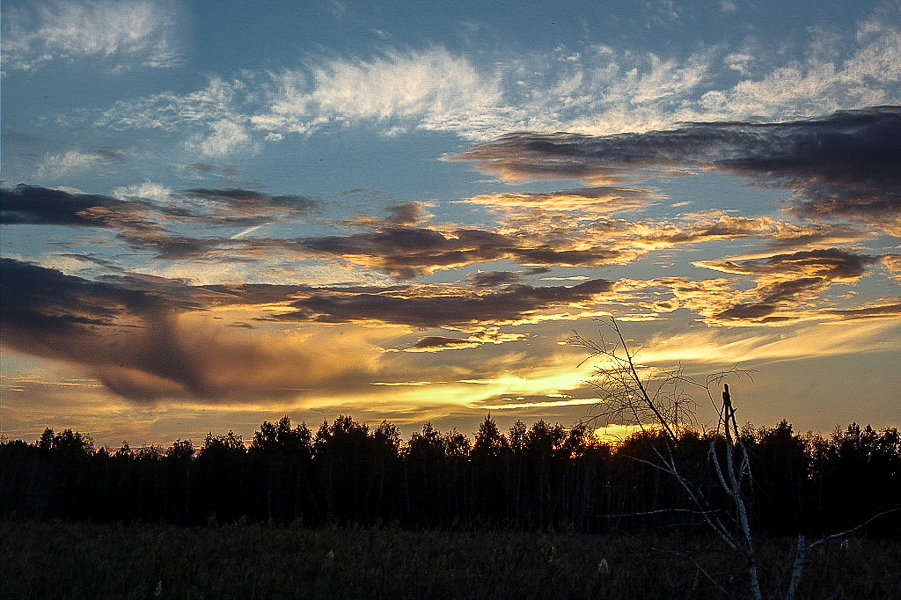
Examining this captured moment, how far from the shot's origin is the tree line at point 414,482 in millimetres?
69562

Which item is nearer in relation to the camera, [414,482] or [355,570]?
[355,570]

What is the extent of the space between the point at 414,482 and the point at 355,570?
2433 inches

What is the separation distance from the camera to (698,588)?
16.4 meters

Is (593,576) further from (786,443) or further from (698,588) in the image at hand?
(786,443)

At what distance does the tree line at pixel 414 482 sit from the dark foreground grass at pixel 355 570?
46.5m

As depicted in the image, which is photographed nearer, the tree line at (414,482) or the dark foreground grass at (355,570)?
the dark foreground grass at (355,570)

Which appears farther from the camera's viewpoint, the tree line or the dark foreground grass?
the tree line

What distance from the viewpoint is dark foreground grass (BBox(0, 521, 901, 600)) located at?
1511 centimetres

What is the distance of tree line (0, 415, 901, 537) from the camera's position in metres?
69.6

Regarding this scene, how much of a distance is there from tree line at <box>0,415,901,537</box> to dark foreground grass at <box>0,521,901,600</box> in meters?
46.5

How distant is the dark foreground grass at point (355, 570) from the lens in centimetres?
1511

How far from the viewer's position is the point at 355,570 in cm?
1733

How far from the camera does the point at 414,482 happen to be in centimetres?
7781

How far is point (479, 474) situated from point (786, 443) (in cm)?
3105
